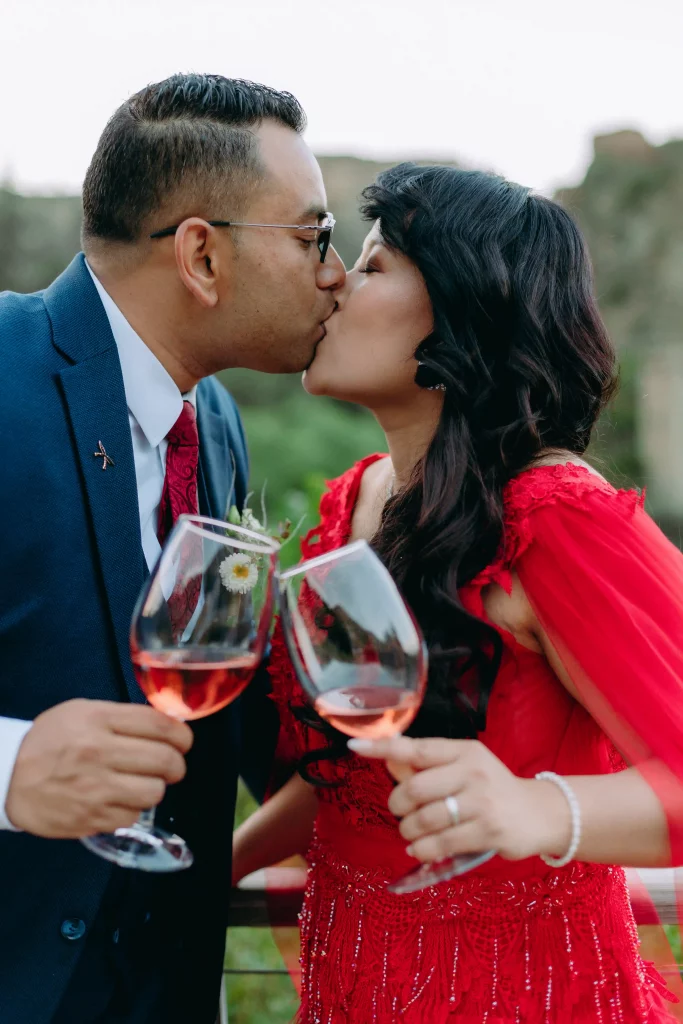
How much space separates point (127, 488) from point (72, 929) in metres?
0.94

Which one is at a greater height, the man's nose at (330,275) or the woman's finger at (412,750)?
the man's nose at (330,275)

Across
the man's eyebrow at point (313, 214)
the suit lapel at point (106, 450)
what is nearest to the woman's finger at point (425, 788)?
the suit lapel at point (106, 450)

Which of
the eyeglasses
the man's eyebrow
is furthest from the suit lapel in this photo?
the man's eyebrow

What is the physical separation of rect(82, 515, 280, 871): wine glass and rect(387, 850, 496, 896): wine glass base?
1.12 ft

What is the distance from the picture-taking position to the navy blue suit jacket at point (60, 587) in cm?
205

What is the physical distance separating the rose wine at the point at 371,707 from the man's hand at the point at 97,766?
0.78ft

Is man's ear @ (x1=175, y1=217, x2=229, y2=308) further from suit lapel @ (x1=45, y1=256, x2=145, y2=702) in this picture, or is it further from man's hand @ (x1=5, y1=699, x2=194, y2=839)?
man's hand @ (x1=5, y1=699, x2=194, y2=839)

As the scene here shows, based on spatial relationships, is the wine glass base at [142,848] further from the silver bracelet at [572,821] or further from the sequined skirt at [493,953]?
the sequined skirt at [493,953]

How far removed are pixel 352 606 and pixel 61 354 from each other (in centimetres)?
119

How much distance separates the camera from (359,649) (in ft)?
4.85

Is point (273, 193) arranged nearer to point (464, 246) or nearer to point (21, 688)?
point (464, 246)

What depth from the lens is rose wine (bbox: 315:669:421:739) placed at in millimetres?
1466

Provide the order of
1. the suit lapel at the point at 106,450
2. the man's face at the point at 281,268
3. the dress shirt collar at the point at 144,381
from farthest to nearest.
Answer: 1. the man's face at the point at 281,268
2. the dress shirt collar at the point at 144,381
3. the suit lapel at the point at 106,450

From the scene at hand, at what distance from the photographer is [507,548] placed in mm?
2102
